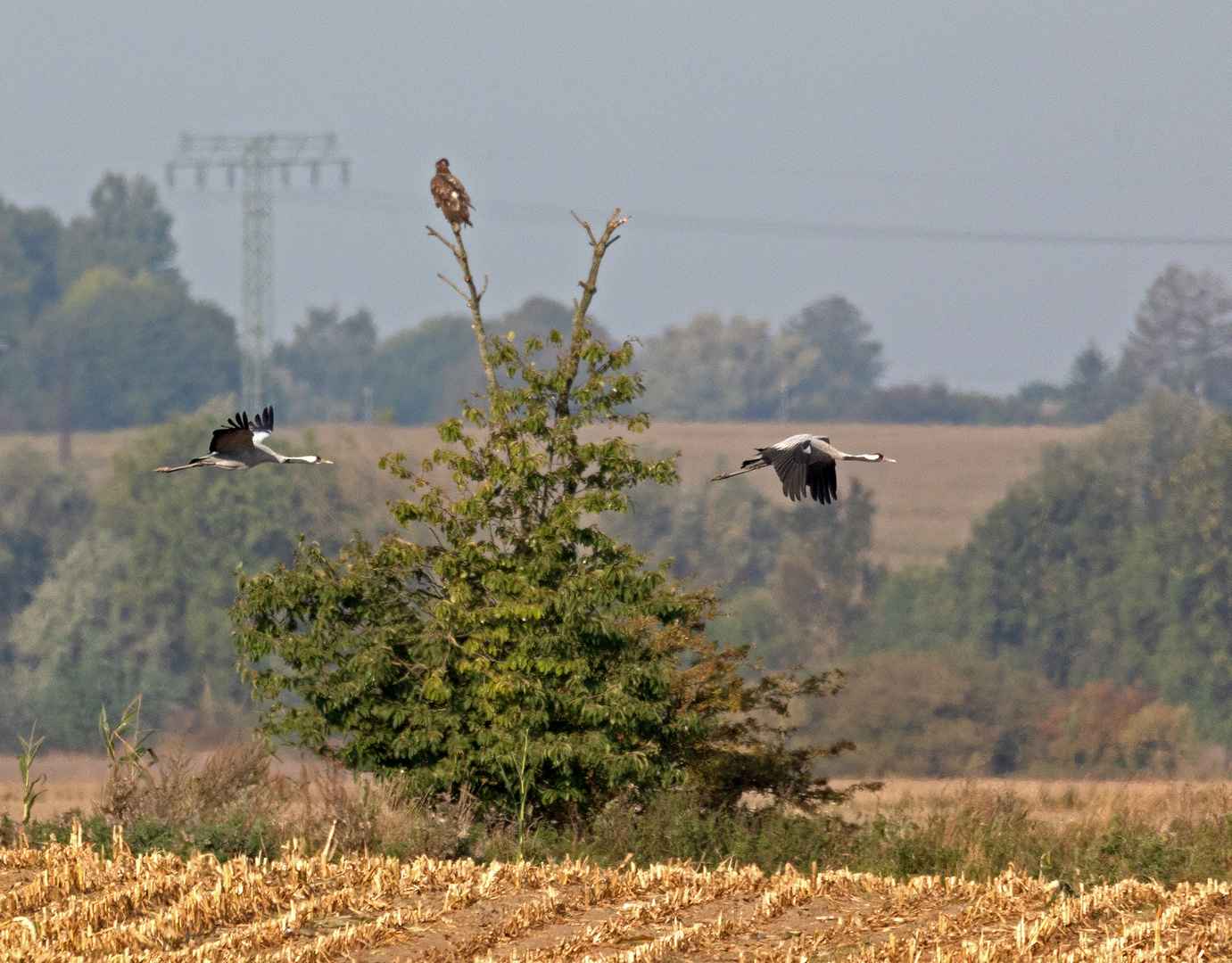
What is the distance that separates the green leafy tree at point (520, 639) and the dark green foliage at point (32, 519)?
54.6 meters

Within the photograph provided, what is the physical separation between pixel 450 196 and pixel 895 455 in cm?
8164

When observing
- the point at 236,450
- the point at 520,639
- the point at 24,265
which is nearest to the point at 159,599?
the point at 520,639

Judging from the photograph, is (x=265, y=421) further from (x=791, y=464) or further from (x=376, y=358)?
(x=376, y=358)

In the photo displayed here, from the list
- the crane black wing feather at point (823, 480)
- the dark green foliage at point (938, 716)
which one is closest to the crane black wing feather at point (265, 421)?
the crane black wing feather at point (823, 480)

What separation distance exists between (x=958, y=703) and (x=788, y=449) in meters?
46.3

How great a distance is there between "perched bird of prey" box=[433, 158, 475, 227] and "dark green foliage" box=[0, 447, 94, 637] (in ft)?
179

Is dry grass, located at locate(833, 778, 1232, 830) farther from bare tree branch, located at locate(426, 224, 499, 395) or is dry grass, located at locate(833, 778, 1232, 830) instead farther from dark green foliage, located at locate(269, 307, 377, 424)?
dark green foliage, located at locate(269, 307, 377, 424)

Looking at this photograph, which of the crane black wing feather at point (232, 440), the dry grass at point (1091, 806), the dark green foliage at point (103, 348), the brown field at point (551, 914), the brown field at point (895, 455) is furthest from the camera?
the dark green foliage at point (103, 348)

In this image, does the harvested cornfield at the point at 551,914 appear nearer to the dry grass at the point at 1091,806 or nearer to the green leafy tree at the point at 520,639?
the green leafy tree at the point at 520,639

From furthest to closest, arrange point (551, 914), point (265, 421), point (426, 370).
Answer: point (426, 370) < point (551, 914) < point (265, 421)

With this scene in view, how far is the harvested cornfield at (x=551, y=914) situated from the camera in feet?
28.6

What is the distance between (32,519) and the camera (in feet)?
232

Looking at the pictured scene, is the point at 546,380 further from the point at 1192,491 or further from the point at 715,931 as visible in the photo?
the point at 1192,491

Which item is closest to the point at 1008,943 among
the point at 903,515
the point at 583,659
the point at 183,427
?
the point at 583,659
